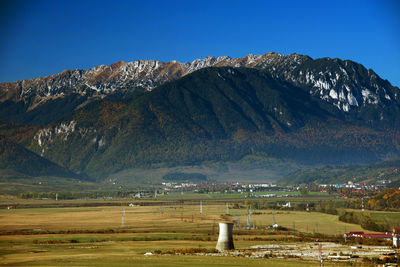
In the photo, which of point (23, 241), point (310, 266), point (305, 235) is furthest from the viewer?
point (305, 235)

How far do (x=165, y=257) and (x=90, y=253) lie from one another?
12694 millimetres

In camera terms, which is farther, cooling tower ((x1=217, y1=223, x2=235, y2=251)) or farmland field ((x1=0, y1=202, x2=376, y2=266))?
cooling tower ((x1=217, y1=223, x2=235, y2=251))

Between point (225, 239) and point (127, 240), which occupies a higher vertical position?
point (225, 239)

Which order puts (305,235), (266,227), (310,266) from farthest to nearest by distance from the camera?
(266,227) < (305,235) < (310,266)

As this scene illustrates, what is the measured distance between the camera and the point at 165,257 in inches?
3826

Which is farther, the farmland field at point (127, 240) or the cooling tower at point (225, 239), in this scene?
the cooling tower at point (225, 239)

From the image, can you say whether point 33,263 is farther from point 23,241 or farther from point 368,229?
point 368,229

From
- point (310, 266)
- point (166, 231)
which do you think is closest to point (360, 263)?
point (310, 266)

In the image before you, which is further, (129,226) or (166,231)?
(129,226)

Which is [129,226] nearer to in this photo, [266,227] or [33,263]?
[266,227]

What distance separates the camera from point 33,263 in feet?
291

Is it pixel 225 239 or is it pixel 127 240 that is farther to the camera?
pixel 127 240

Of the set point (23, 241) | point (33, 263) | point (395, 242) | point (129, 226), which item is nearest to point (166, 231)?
point (129, 226)

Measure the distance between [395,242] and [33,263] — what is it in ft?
192
